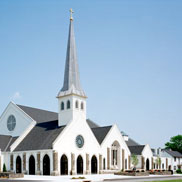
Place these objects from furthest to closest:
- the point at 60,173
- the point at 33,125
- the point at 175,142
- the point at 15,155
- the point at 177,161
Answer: the point at 175,142
the point at 177,161
the point at 33,125
the point at 15,155
the point at 60,173

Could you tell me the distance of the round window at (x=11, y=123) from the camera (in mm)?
58531

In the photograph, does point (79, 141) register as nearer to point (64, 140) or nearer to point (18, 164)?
point (64, 140)

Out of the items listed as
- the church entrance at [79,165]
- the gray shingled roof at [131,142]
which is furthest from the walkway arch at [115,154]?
the gray shingled roof at [131,142]

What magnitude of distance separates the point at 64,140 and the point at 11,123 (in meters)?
14.9

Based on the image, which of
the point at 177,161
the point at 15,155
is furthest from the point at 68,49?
the point at 177,161

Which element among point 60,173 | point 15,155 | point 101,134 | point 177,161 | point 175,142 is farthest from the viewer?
point 175,142

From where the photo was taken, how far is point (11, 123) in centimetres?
5900

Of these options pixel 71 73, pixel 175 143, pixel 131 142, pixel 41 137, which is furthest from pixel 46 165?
pixel 175 143

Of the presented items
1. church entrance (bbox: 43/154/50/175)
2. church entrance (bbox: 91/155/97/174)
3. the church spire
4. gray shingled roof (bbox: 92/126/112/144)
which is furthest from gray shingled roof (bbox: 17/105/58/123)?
church entrance (bbox: 91/155/97/174)

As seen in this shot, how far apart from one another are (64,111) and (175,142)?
3403 inches

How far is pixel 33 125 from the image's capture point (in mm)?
56969

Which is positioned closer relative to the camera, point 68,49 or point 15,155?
point 15,155

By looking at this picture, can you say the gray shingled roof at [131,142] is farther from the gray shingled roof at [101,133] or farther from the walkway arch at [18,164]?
the walkway arch at [18,164]

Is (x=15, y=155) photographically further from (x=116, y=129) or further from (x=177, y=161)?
(x=177, y=161)
